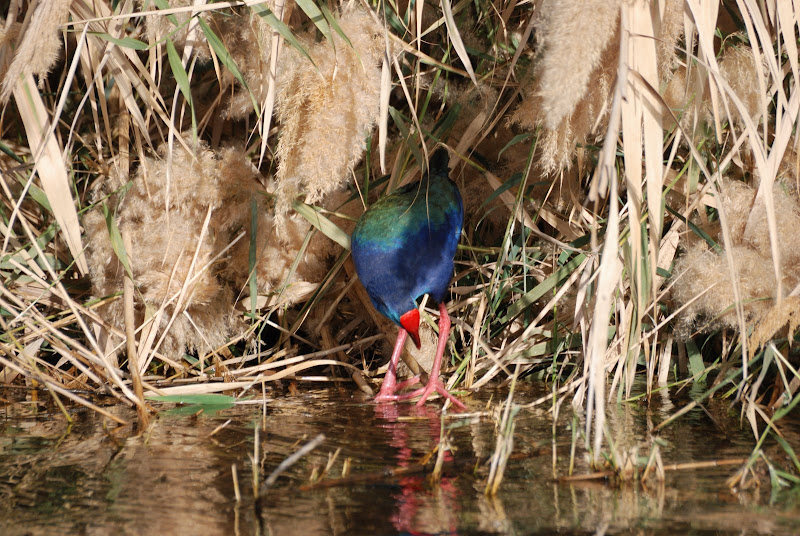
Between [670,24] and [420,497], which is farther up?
[670,24]

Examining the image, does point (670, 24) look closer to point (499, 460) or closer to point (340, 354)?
point (499, 460)

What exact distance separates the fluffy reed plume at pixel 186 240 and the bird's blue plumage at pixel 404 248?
0.26 metres

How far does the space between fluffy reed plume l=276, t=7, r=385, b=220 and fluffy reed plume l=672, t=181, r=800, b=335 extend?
976mm

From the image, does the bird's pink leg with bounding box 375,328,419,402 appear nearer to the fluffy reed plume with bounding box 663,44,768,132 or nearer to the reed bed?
the reed bed

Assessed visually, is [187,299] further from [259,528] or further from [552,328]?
[259,528]

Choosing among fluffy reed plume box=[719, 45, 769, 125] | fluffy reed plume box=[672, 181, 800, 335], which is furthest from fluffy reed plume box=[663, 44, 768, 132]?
fluffy reed plume box=[672, 181, 800, 335]

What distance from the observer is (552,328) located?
2.71 m

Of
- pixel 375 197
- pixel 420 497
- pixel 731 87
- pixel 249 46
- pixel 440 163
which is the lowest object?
pixel 420 497

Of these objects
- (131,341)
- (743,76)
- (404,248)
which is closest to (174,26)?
(131,341)

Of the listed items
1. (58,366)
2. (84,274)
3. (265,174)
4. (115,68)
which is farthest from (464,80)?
(58,366)

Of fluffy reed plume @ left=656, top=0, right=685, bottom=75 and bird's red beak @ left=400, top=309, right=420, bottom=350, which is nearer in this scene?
fluffy reed plume @ left=656, top=0, right=685, bottom=75

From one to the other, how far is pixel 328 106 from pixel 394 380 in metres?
1.03

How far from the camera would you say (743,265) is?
226 centimetres

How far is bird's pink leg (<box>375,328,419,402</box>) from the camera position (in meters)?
2.65
